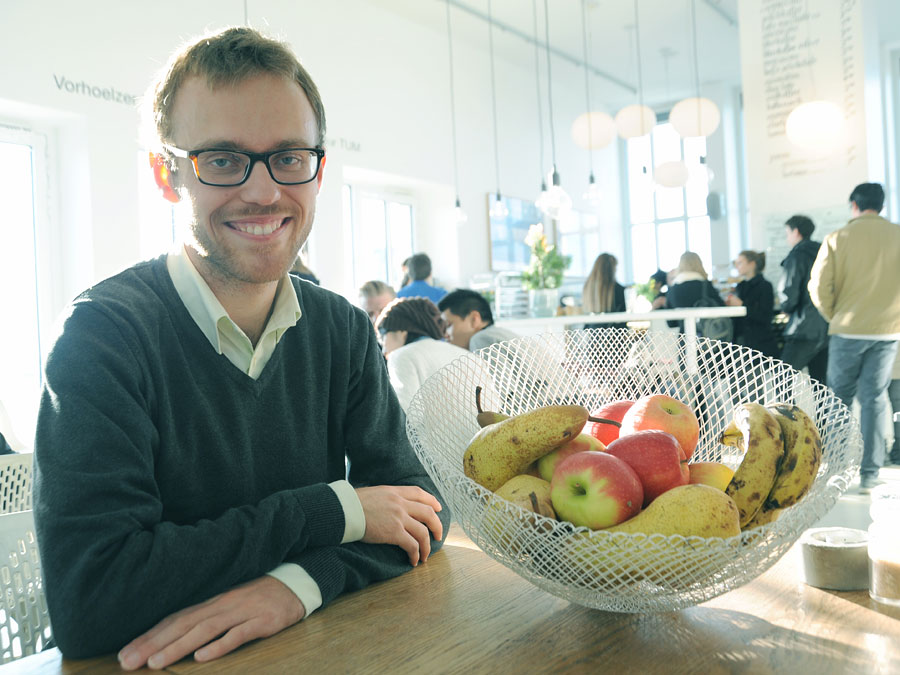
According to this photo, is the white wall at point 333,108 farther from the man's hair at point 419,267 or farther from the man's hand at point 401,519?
the man's hand at point 401,519

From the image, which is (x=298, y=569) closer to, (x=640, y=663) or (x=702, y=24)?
(x=640, y=663)

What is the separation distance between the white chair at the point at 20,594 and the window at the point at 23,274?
4166mm

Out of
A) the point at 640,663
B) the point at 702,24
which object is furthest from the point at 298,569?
the point at 702,24

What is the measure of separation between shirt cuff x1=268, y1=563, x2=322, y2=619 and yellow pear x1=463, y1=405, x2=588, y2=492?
0.21 metres

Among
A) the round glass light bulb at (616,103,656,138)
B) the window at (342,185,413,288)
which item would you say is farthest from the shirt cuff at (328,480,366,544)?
the window at (342,185,413,288)

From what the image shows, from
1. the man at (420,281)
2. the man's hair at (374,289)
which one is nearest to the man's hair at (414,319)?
the man's hair at (374,289)

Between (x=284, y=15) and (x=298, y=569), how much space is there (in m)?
6.17

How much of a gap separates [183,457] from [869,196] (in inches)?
160

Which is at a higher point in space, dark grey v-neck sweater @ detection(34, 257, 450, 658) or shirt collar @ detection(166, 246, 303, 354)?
shirt collar @ detection(166, 246, 303, 354)

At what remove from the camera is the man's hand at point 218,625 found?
695 mm

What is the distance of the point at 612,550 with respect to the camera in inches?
23.7

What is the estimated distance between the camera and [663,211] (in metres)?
11.7

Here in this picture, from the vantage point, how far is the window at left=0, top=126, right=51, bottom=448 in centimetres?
475

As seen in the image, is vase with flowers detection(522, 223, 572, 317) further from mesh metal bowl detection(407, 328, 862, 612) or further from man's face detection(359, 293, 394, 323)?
mesh metal bowl detection(407, 328, 862, 612)
